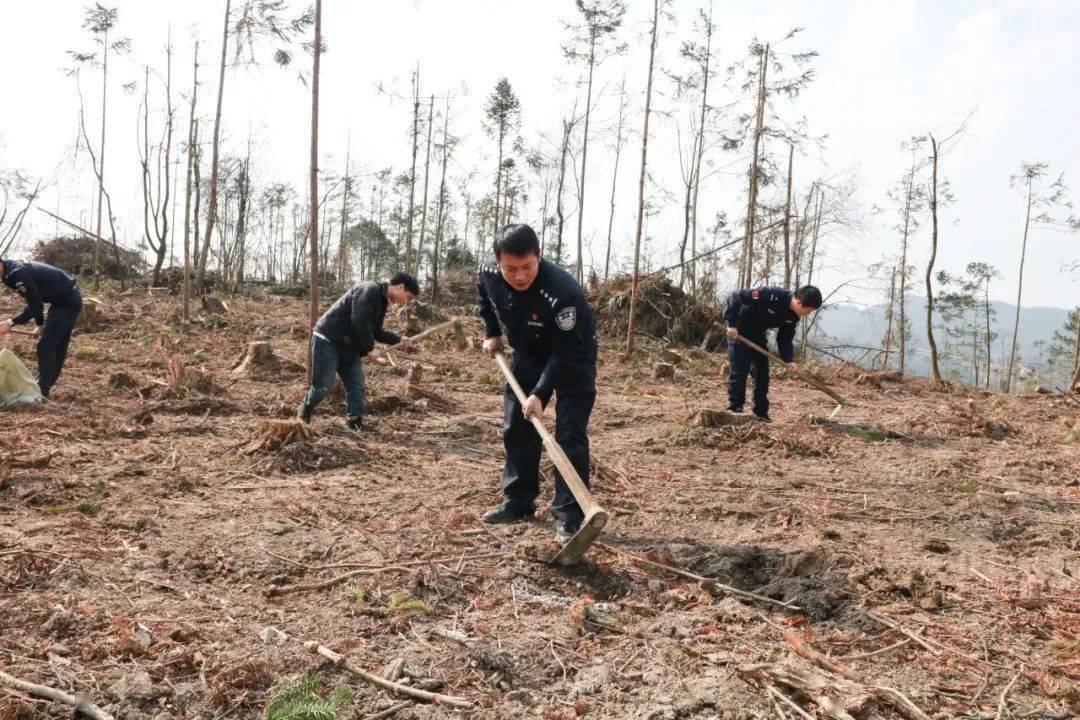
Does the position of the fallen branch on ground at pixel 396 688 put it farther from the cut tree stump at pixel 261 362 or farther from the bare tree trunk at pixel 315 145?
the cut tree stump at pixel 261 362

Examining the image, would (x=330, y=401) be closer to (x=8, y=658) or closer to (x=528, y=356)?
(x=528, y=356)

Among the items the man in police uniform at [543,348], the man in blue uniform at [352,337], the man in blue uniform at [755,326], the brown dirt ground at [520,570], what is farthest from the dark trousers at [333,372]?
the man in blue uniform at [755,326]

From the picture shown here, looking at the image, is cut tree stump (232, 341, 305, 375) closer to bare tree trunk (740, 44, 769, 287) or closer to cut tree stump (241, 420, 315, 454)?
cut tree stump (241, 420, 315, 454)

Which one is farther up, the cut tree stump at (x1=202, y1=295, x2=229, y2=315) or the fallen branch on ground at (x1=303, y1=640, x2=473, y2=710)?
the cut tree stump at (x1=202, y1=295, x2=229, y2=315)

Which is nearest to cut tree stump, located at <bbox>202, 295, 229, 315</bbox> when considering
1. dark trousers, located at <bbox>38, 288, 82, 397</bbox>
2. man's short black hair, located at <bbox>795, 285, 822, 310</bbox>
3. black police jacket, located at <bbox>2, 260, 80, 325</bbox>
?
dark trousers, located at <bbox>38, 288, 82, 397</bbox>

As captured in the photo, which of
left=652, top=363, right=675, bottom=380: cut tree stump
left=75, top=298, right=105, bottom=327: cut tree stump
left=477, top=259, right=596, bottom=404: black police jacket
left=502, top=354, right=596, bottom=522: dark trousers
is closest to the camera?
left=477, top=259, right=596, bottom=404: black police jacket

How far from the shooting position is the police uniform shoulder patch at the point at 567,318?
3.67 m

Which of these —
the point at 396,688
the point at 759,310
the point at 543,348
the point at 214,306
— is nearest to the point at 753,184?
the point at 759,310

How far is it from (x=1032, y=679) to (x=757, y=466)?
3.52 meters

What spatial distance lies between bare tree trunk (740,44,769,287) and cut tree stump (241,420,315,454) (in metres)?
12.7

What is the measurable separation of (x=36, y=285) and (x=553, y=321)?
19.6ft

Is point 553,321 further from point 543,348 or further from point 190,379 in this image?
point 190,379

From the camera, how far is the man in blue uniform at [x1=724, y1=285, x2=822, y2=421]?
7.72 metres

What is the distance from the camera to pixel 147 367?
403 inches
